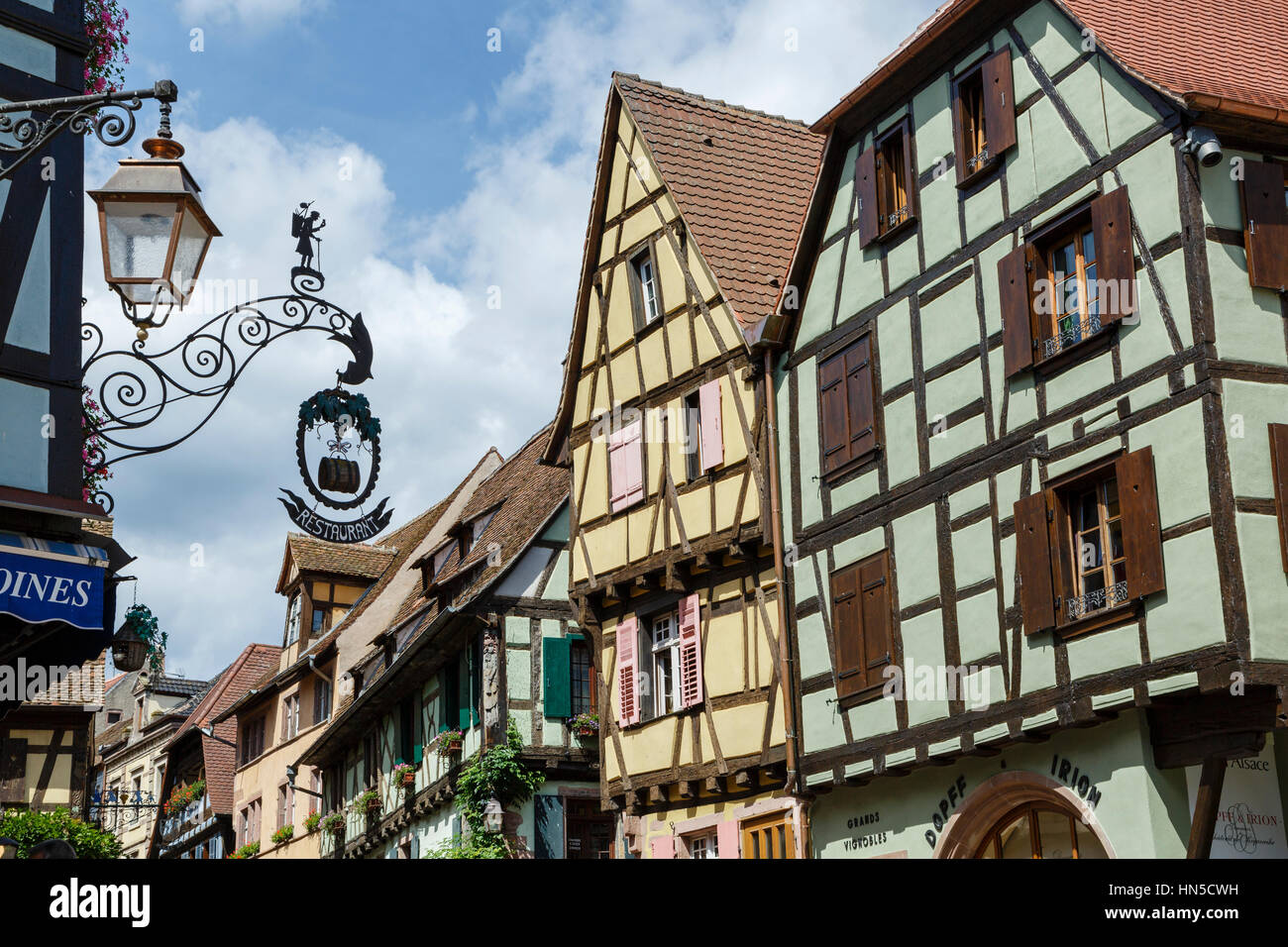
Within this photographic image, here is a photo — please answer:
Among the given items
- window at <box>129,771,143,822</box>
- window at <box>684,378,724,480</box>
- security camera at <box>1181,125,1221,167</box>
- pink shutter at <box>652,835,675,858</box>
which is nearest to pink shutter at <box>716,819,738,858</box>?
pink shutter at <box>652,835,675,858</box>

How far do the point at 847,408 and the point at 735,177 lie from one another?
591cm

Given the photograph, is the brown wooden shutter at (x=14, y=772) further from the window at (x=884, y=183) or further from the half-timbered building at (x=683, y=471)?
the window at (x=884, y=183)

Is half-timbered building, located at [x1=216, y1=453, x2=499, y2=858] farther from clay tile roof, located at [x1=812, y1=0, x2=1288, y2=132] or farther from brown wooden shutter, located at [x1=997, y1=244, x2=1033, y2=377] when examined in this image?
brown wooden shutter, located at [x1=997, y1=244, x2=1033, y2=377]

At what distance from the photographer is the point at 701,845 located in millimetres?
20438

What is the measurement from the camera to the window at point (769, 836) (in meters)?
18.9

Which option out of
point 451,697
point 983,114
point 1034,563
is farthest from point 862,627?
point 451,697

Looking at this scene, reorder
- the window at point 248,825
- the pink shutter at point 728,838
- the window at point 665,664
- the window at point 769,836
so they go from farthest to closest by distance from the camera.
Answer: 1. the window at point 248,825
2. the window at point 665,664
3. the pink shutter at point 728,838
4. the window at point 769,836

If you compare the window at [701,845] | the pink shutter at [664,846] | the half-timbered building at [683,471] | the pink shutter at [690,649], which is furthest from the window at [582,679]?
the window at [701,845]

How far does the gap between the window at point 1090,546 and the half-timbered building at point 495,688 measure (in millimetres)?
11775

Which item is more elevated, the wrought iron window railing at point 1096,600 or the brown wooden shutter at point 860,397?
the brown wooden shutter at point 860,397

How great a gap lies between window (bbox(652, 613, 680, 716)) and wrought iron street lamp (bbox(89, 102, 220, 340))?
44.7 ft
